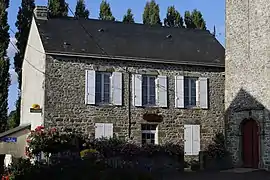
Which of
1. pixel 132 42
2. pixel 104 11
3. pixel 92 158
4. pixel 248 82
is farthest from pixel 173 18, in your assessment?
pixel 92 158

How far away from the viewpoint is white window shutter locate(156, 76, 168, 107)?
22.0 meters

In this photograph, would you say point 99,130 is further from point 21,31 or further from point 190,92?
point 21,31

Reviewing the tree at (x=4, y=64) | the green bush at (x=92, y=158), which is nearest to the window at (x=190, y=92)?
the green bush at (x=92, y=158)

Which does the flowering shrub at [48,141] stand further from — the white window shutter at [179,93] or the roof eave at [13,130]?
the white window shutter at [179,93]

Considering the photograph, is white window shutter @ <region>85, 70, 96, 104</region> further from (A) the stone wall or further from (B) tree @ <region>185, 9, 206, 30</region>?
(B) tree @ <region>185, 9, 206, 30</region>

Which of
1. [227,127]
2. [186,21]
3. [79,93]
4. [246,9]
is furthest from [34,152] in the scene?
[186,21]

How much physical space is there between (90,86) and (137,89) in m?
2.17

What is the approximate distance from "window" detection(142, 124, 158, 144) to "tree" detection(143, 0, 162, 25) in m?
15.6

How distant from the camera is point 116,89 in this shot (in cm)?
2138

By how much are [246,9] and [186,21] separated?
52.5ft

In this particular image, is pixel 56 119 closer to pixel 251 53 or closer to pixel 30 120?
pixel 30 120

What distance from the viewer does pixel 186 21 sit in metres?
37.2

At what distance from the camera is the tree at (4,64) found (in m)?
25.8

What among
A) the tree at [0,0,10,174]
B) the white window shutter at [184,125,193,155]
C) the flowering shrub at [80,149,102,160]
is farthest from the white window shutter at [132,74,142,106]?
the tree at [0,0,10,174]
